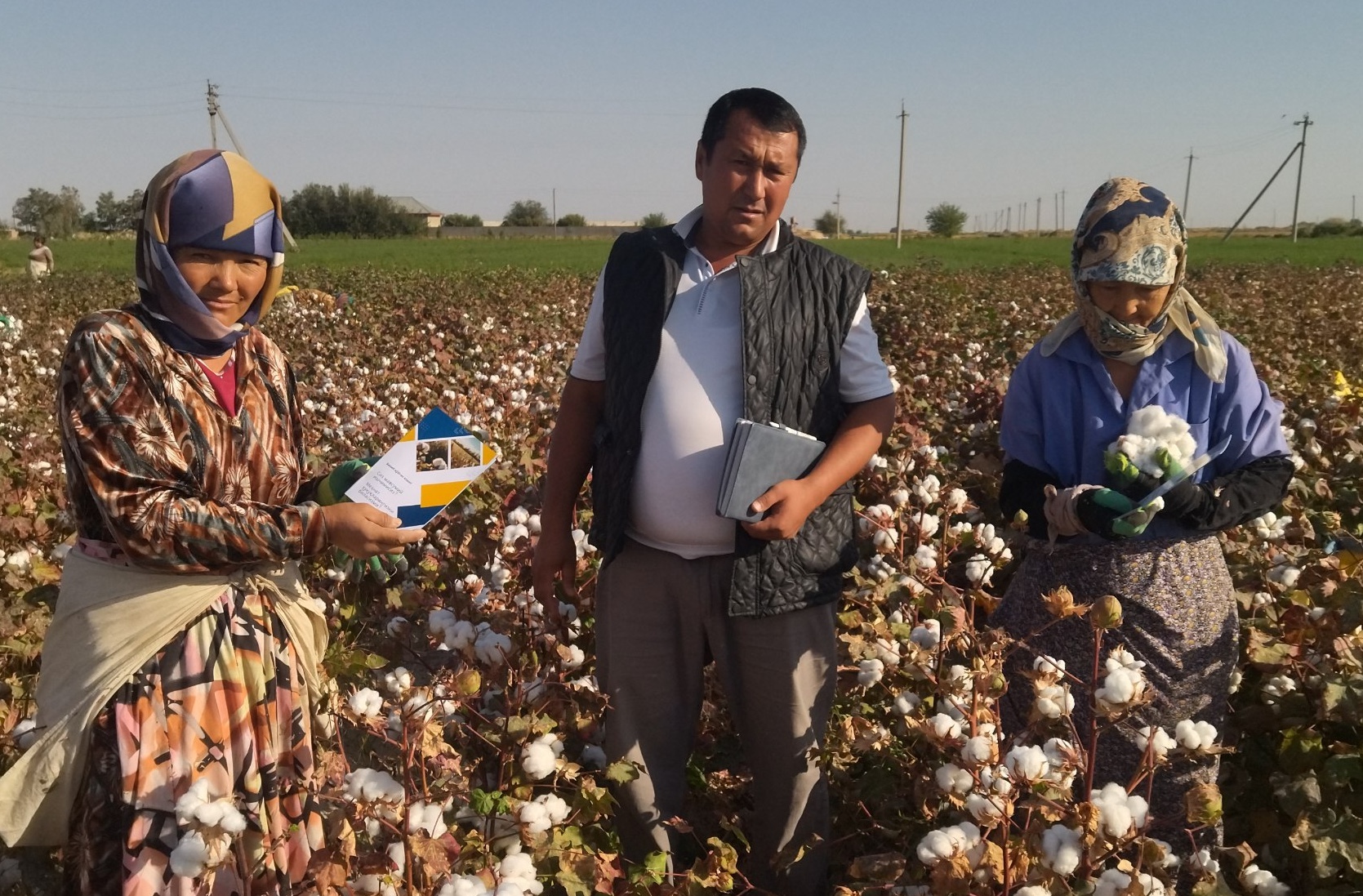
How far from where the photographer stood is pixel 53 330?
27.5 feet

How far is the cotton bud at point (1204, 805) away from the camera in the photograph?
1.12m

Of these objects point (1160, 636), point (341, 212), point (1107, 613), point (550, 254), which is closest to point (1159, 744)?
point (1107, 613)

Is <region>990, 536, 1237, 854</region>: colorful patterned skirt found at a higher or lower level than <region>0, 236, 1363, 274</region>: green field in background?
lower

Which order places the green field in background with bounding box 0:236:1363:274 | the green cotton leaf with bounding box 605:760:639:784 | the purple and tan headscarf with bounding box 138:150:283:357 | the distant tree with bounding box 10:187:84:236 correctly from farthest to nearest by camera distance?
the distant tree with bounding box 10:187:84:236 < the green field in background with bounding box 0:236:1363:274 < the green cotton leaf with bounding box 605:760:639:784 < the purple and tan headscarf with bounding box 138:150:283:357

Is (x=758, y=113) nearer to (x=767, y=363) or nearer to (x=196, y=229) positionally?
(x=767, y=363)

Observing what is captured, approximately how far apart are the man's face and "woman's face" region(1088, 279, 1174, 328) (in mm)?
574

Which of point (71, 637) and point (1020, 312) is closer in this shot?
point (71, 637)

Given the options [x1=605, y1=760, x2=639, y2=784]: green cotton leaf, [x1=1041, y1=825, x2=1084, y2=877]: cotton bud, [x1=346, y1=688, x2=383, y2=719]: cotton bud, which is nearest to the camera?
[x1=1041, y1=825, x2=1084, y2=877]: cotton bud

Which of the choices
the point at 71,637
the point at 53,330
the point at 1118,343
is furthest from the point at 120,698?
the point at 53,330

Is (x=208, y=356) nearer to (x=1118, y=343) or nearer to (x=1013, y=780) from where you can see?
(x=1013, y=780)

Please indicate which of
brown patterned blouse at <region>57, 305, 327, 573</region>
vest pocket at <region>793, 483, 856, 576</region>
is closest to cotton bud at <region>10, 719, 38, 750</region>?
brown patterned blouse at <region>57, 305, 327, 573</region>

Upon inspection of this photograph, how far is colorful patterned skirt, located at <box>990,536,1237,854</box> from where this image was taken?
180 centimetres

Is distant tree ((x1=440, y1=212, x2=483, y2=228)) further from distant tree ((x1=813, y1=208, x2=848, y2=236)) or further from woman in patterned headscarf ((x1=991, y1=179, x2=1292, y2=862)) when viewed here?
woman in patterned headscarf ((x1=991, y1=179, x2=1292, y2=862))

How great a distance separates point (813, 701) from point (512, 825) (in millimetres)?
719
